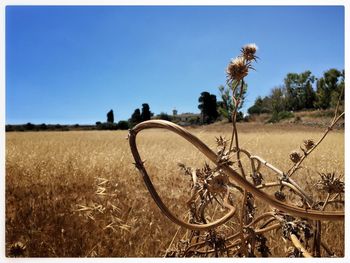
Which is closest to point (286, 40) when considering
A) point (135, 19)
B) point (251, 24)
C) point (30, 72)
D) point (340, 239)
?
point (251, 24)

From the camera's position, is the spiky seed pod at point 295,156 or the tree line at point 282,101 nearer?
the spiky seed pod at point 295,156

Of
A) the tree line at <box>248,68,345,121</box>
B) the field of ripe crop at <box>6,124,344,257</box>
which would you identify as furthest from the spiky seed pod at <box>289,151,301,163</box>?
the tree line at <box>248,68,345,121</box>

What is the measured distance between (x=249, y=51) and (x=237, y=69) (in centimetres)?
2

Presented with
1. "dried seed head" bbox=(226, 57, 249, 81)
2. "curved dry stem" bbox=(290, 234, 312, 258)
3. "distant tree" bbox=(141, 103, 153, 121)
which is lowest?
"curved dry stem" bbox=(290, 234, 312, 258)

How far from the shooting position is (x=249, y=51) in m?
0.28

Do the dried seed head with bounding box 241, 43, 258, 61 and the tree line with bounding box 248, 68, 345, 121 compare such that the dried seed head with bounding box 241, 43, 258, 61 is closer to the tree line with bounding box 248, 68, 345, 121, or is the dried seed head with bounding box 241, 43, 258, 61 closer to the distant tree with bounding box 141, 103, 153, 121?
the distant tree with bounding box 141, 103, 153, 121

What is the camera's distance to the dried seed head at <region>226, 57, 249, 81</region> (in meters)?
0.27

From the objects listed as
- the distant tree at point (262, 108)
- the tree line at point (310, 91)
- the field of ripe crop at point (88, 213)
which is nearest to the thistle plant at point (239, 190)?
the field of ripe crop at point (88, 213)

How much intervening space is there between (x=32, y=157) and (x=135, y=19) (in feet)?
5.17

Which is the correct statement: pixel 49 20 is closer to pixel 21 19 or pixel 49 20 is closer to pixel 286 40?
pixel 21 19

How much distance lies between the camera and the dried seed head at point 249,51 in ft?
0.91

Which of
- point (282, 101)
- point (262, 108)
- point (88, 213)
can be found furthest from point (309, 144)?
point (262, 108)

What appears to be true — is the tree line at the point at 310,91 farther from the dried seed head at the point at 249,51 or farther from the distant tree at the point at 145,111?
the dried seed head at the point at 249,51

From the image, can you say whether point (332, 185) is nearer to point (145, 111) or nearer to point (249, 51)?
point (249, 51)
